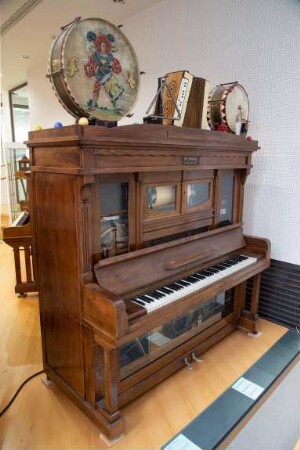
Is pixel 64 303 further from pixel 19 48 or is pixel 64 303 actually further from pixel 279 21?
pixel 19 48

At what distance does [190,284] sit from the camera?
173 centimetres

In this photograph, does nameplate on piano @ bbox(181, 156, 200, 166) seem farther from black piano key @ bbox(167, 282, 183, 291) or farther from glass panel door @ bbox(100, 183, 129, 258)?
black piano key @ bbox(167, 282, 183, 291)

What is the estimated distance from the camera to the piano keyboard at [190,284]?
1520 mm

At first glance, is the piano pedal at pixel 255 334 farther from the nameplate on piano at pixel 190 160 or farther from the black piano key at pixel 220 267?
the nameplate on piano at pixel 190 160

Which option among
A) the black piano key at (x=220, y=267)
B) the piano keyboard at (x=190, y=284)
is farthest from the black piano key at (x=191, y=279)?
the black piano key at (x=220, y=267)

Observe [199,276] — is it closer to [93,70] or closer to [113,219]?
[113,219]

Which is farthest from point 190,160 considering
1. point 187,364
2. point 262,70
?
point 187,364

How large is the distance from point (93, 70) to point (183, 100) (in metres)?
0.64

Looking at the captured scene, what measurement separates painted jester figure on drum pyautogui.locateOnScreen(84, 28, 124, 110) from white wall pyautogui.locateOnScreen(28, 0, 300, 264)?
136cm

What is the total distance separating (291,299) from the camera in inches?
97.6

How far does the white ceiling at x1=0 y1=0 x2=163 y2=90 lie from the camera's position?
2.94m

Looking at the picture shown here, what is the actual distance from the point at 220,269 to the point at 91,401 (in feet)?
3.47

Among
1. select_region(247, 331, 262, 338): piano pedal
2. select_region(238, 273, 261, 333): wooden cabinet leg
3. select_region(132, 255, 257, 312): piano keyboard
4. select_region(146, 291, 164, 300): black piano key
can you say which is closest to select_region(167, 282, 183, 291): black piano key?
select_region(132, 255, 257, 312): piano keyboard

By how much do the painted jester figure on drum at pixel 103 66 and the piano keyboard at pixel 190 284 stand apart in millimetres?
961
